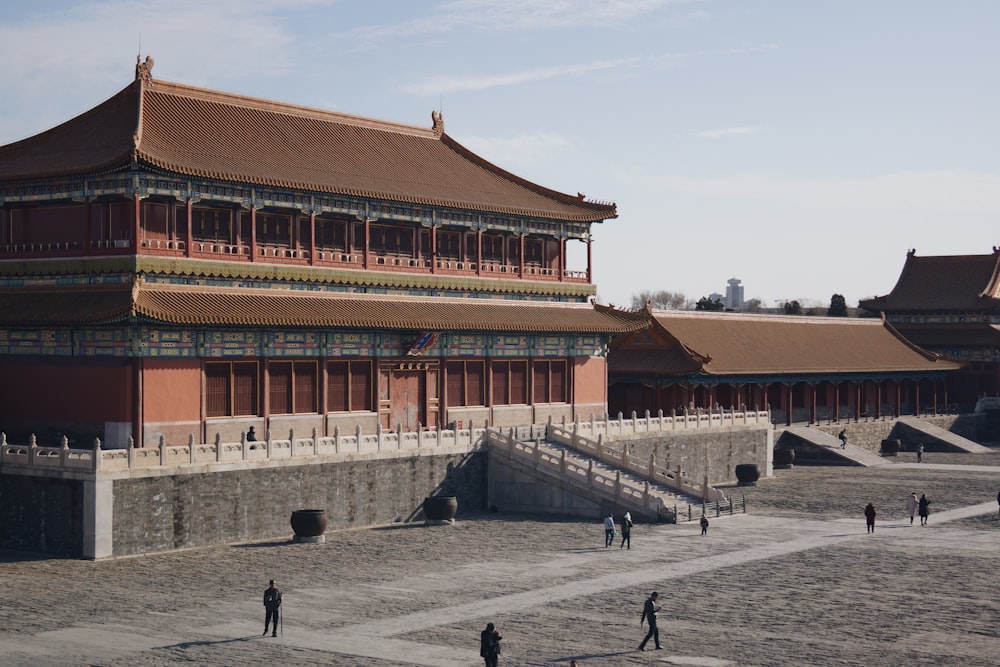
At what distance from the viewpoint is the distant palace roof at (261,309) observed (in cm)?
5212

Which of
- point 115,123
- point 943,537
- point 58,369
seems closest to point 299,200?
point 115,123

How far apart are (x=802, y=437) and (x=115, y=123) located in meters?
43.5

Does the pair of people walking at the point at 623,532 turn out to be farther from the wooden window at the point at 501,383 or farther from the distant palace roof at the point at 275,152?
the distant palace roof at the point at 275,152

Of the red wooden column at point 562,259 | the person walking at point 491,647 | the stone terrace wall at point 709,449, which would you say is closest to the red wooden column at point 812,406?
the stone terrace wall at point 709,449

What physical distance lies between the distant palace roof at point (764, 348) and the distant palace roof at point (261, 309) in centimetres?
1484

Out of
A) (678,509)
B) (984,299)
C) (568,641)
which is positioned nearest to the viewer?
(568,641)

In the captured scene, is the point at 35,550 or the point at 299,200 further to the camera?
the point at 299,200

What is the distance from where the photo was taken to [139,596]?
40156mm

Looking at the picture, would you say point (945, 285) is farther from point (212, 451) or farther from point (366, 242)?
point (212, 451)

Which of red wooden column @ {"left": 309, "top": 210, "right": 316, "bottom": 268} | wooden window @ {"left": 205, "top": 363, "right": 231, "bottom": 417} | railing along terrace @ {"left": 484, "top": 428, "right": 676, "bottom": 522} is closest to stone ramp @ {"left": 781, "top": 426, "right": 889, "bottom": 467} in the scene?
railing along terrace @ {"left": 484, "top": 428, "right": 676, "bottom": 522}

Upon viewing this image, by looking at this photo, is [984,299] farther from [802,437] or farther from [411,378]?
[411,378]

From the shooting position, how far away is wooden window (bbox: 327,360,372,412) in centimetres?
5906

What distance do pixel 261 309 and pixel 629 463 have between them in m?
15.8

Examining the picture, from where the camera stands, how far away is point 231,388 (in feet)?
180
